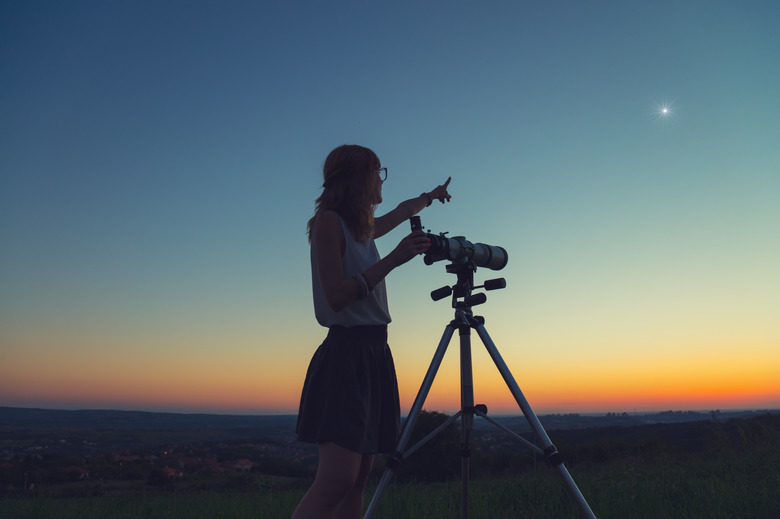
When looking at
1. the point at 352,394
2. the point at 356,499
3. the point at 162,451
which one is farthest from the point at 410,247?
the point at 162,451

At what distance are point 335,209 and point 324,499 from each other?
1289 mm

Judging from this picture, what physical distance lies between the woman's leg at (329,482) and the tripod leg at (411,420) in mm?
264

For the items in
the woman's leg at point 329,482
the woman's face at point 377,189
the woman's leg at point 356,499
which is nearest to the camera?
the woman's leg at point 329,482

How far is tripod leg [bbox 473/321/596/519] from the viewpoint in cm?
207

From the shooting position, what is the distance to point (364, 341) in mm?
2160

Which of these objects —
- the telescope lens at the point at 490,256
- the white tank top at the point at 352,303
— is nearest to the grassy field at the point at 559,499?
the telescope lens at the point at 490,256

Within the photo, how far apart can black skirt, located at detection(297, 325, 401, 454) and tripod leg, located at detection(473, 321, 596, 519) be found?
0.58m

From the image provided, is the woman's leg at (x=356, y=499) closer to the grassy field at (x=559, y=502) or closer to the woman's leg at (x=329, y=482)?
the woman's leg at (x=329, y=482)

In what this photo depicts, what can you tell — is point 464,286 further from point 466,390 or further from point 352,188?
point 352,188

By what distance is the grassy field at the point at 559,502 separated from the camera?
10.8ft

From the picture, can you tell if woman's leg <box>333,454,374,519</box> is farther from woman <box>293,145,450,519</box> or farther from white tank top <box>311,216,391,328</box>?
white tank top <box>311,216,391,328</box>

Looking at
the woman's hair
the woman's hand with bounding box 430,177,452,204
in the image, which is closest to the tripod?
the woman's hair

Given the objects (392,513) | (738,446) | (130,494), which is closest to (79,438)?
(130,494)

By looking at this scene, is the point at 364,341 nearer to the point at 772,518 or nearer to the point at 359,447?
the point at 359,447
